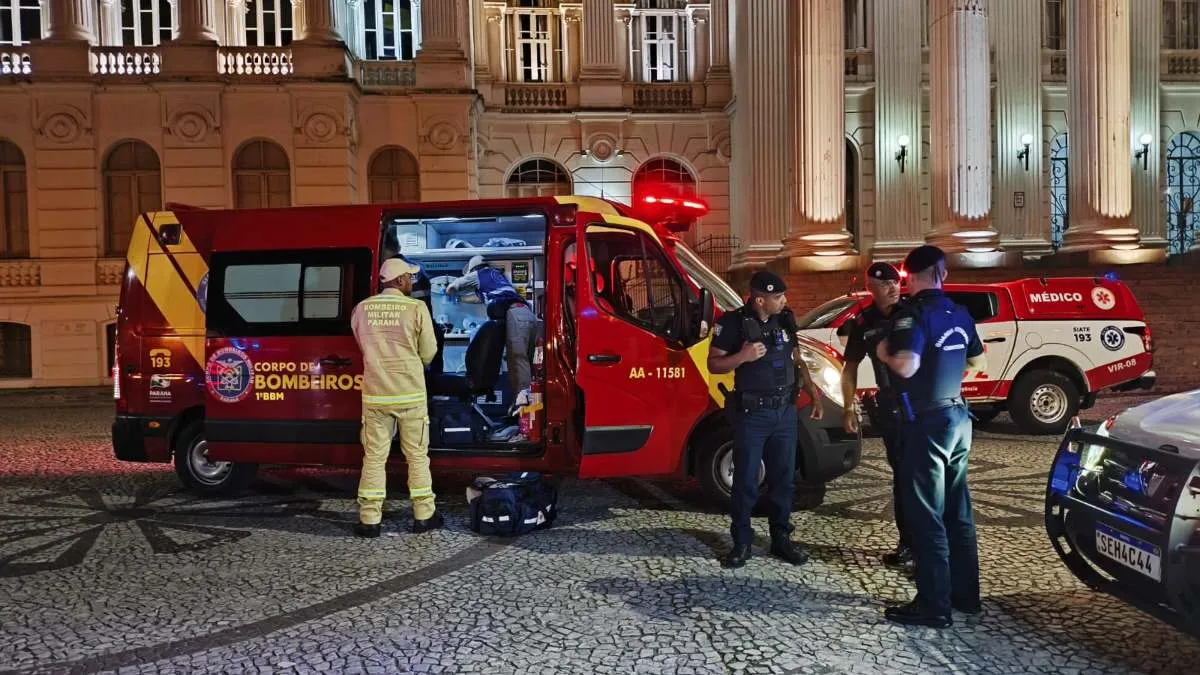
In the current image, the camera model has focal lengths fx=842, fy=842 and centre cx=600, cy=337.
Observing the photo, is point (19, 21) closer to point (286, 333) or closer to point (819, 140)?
point (286, 333)

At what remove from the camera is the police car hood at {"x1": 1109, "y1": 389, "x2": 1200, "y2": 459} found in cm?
357

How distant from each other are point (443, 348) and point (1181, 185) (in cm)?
2581

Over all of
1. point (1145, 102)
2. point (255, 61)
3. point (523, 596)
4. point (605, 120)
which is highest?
point (255, 61)

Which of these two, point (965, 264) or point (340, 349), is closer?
point (340, 349)

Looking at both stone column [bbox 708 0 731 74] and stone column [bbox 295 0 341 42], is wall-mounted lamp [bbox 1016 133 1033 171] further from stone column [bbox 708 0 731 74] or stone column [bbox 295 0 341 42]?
stone column [bbox 295 0 341 42]

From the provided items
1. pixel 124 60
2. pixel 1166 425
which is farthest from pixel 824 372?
pixel 124 60

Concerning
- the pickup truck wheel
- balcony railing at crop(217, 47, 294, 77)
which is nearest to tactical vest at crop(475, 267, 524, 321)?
the pickup truck wheel

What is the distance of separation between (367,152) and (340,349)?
594 inches

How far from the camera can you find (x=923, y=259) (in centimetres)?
437

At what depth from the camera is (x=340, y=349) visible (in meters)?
7.06

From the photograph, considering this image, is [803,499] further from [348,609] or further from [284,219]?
[284,219]

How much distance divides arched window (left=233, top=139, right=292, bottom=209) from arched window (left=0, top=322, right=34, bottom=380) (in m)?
5.68

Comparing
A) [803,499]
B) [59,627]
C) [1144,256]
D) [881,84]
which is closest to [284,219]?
[59,627]

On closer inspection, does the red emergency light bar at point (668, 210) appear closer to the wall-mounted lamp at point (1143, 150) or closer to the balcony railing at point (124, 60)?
the balcony railing at point (124, 60)
